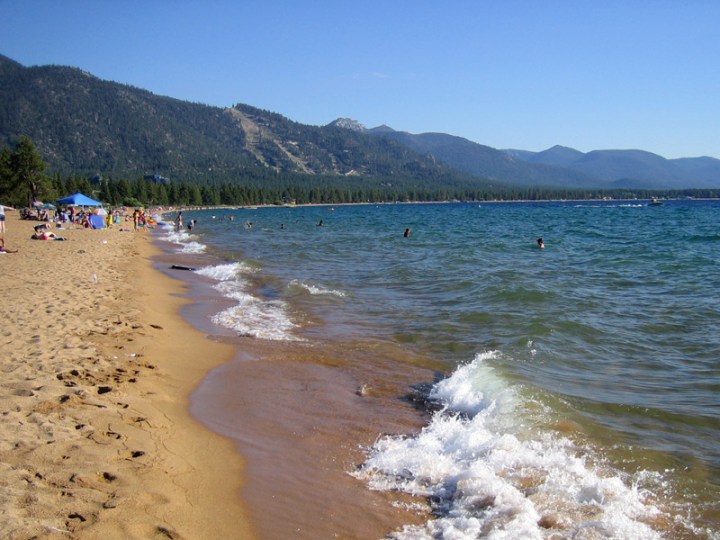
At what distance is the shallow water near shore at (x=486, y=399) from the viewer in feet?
17.2

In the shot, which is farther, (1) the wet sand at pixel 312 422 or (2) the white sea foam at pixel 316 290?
(2) the white sea foam at pixel 316 290

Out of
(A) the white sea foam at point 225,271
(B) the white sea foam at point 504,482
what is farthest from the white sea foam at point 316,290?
(B) the white sea foam at point 504,482

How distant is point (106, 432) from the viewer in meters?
6.11

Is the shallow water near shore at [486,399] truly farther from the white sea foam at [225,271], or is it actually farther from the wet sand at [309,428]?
the white sea foam at [225,271]

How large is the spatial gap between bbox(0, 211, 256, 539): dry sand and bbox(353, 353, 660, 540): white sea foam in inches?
66.4

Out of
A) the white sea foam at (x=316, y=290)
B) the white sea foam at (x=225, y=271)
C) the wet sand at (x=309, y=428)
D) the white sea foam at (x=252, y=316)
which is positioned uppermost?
the white sea foam at (x=225, y=271)

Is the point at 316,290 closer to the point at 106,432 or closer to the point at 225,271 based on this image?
the point at 225,271

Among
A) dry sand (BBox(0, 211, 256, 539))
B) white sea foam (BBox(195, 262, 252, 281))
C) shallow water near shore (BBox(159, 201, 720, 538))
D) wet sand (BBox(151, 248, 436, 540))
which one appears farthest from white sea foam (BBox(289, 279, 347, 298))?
dry sand (BBox(0, 211, 256, 539))

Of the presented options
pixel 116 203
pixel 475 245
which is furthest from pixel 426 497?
pixel 116 203

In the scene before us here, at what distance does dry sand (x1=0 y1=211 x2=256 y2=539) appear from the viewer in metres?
4.54

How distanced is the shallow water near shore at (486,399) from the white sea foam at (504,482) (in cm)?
2

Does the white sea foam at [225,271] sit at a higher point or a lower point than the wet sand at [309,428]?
higher

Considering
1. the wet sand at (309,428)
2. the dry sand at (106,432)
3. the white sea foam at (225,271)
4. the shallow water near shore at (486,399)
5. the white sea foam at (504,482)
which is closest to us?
the dry sand at (106,432)

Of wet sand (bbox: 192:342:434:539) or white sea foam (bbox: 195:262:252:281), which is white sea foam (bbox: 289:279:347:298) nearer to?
white sea foam (bbox: 195:262:252:281)
